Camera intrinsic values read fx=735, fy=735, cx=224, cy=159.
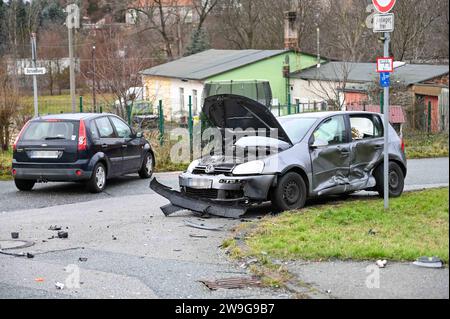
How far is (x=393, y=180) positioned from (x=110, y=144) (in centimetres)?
612

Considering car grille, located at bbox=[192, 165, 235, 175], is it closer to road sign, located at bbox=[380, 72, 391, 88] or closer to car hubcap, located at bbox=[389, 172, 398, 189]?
road sign, located at bbox=[380, 72, 391, 88]

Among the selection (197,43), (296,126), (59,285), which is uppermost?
(197,43)

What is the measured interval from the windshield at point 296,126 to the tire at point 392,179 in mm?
1555

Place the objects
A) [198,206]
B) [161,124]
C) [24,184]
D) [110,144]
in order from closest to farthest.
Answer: [198,206] → [24,184] → [110,144] → [161,124]

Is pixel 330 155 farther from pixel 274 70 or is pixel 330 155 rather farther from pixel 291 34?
pixel 291 34

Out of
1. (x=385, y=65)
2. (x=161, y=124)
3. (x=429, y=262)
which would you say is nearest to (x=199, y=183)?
(x=385, y=65)

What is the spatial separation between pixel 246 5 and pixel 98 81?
30841 millimetres

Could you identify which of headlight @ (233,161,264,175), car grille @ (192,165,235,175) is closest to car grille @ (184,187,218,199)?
car grille @ (192,165,235,175)

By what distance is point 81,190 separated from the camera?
1580 cm

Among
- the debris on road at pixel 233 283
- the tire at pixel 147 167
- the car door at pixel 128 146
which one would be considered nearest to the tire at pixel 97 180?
the car door at pixel 128 146

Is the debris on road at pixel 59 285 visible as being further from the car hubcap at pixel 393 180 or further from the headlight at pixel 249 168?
the car hubcap at pixel 393 180
